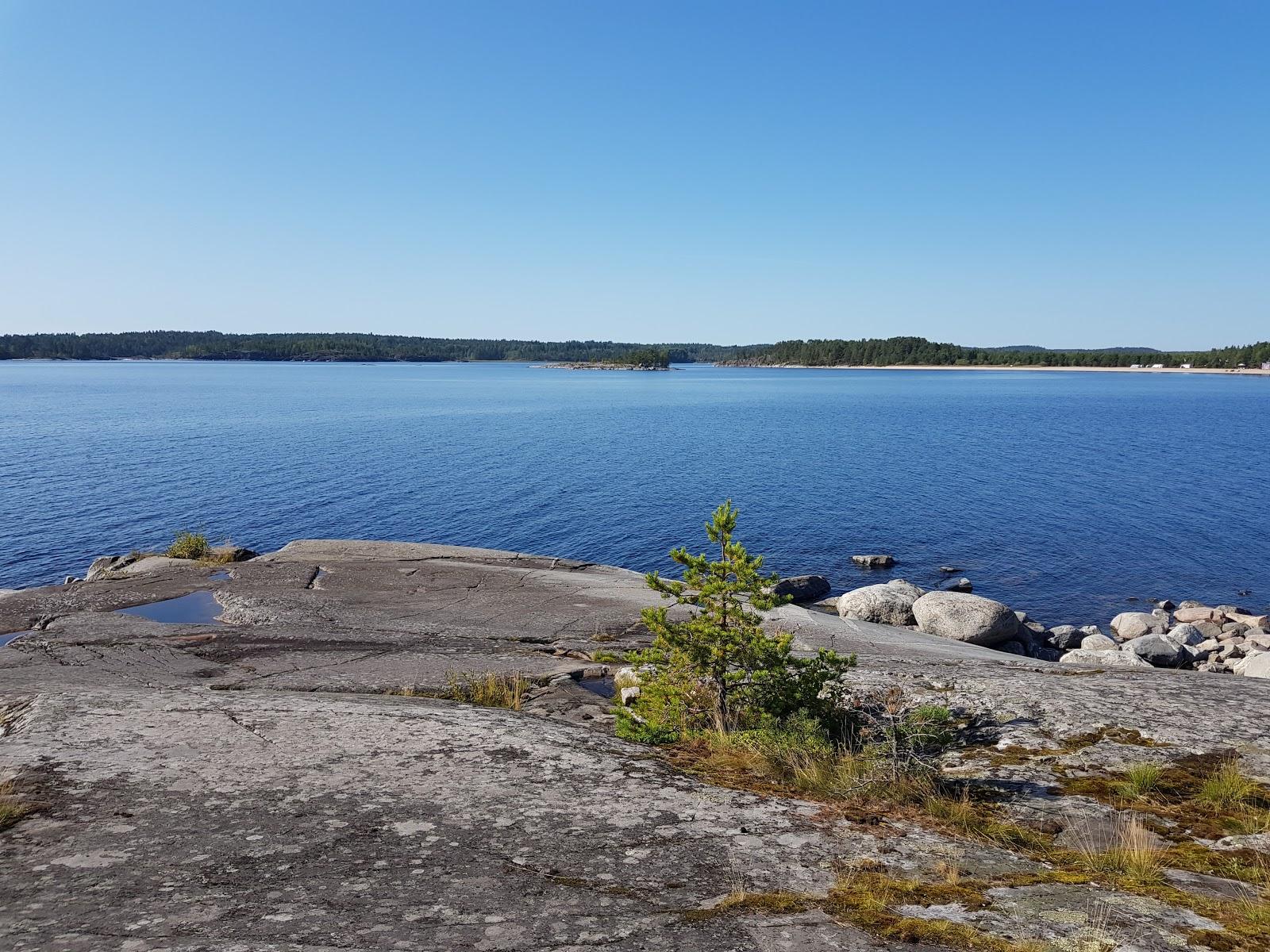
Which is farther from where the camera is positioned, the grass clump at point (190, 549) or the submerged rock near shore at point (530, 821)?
the grass clump at point (190, 549)

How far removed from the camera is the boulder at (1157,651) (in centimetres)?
2241

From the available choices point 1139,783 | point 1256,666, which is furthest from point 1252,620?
point 1139,783

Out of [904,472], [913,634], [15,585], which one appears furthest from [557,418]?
[913,634]

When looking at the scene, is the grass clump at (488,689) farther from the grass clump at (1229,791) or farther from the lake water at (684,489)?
the lake water at (684,489)

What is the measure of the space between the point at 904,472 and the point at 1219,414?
8017 cm

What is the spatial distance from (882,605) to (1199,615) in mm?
13169

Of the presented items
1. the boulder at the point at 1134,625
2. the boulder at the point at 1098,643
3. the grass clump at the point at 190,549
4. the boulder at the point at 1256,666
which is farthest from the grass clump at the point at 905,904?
the grass clump at the point at 190,549

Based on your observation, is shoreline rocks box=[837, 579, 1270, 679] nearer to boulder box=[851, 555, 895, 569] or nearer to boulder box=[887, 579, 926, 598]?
boulder box=[887, 579, 926, 598]

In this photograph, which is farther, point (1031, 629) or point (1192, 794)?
point (1031, 629)

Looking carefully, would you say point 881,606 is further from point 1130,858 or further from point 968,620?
point 1130,858

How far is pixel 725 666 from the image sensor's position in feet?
31.5

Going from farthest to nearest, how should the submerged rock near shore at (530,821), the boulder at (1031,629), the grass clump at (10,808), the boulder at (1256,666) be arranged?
the boulder at (1031,629) < the boulder at (1256,666) < the grass clump at (10,808) < the submerged rock near shore at (530,821)

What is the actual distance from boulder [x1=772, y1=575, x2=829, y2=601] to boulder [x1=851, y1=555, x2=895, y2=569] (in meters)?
5.07

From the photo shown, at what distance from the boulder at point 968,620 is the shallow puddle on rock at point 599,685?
40.6 ft
